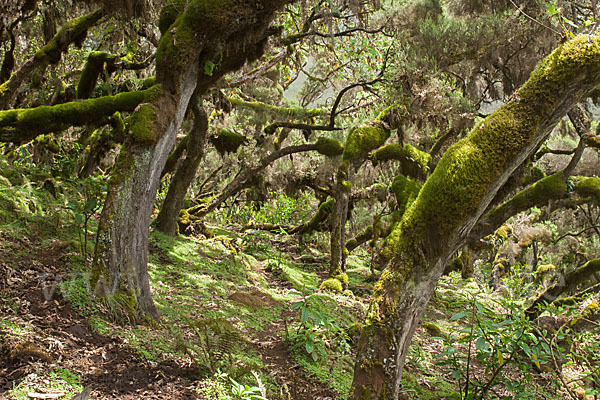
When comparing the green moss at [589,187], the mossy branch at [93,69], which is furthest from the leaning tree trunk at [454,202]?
the mossy branch at [93,69]

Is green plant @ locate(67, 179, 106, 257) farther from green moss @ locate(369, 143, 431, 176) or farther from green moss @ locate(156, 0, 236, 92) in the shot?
green moss @ locate(369, 143, 431, 176)

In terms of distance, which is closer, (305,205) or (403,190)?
(403,190)

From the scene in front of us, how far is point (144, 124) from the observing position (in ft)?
14.6

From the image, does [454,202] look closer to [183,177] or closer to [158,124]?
[158,124]

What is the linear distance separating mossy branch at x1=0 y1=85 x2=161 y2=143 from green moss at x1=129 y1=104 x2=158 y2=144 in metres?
0.22

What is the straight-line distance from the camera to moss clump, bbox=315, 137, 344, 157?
10.2 m

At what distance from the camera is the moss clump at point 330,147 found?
10.2m

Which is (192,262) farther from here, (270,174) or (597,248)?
(597,248)

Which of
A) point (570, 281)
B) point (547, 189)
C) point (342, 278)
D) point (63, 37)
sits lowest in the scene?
point (342, 278)

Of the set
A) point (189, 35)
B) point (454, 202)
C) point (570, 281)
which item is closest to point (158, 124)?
point (189, 35)

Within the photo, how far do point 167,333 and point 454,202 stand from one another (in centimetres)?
302

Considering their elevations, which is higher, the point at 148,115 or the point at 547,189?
the point at 547,189

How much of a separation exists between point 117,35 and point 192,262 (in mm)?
Result: 5391

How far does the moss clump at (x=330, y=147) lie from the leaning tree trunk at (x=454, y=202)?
699cm
